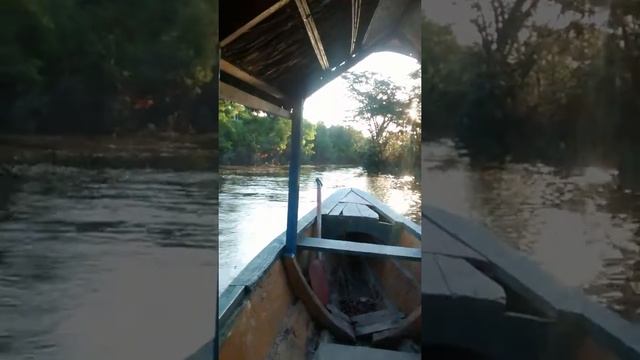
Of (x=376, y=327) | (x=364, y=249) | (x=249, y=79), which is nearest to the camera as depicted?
(x=249, y=79)

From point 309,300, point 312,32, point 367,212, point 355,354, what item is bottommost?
point 355,354

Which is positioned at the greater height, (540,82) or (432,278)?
(540,82)

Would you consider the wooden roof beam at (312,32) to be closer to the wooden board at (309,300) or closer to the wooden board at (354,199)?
the wooden board at (309,300)

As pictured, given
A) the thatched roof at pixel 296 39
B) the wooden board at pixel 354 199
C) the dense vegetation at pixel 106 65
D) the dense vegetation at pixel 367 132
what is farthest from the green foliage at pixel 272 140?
the wooden board at pixel 354 199

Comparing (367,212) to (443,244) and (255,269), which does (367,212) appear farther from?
(443,244)

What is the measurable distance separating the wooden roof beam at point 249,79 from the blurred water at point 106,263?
3.17 feet

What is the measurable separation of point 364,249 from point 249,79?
131cm

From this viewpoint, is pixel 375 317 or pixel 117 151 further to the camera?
pixel 375 317

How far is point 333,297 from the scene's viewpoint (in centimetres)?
353

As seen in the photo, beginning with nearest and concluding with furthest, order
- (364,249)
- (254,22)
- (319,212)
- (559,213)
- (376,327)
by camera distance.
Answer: (559,213)
(254,22)
(364,249)
(376,327)
(319,212)

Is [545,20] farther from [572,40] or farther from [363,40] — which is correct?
[363,40]

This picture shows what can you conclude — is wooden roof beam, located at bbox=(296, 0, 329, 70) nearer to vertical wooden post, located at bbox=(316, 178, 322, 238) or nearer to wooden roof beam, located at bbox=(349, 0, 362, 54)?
wooden roof beam, located at bbox=(349, 0, 362, 54)

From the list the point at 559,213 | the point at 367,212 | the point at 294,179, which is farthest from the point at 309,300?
the point at 559,213

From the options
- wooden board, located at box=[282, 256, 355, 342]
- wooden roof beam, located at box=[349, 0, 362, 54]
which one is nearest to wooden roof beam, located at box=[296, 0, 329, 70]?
wooden roof beam, located at box=[349, 0, 362, 54]
